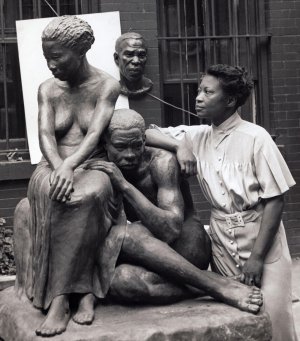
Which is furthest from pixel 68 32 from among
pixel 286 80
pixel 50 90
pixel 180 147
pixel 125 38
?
pixel 286 80

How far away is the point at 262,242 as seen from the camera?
3.89m

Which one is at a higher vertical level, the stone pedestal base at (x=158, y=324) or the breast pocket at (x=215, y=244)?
the breast pocket at (x=215, y=244)

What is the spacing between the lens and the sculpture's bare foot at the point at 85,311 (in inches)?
140

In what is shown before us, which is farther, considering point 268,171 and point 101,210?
point 268,171

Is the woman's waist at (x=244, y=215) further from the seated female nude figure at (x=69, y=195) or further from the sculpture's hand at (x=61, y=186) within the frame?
the sculpture's hand at (x=61, y=186)

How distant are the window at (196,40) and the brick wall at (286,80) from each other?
6.4 inches

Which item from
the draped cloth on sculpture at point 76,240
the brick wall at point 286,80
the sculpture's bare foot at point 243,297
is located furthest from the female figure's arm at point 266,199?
the brick wall at point 286,80

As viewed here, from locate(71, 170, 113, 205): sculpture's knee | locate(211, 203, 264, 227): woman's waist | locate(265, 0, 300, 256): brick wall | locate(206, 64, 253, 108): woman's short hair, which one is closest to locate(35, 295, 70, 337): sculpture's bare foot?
locate(71, 170, 113, 205): sculpture's knee

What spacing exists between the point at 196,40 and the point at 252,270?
4583 millimetres

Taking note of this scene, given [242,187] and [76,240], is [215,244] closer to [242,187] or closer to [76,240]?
[242,187]

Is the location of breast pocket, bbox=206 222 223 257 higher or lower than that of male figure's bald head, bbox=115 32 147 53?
lower

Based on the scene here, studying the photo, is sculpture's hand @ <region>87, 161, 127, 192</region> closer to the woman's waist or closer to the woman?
the woman

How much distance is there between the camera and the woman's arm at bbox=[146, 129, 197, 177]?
12.9 ft

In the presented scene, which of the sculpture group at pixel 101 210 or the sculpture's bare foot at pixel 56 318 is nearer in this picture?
the sculpture's bare foot at pixel 56 318
